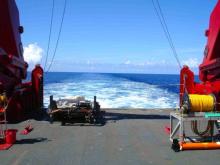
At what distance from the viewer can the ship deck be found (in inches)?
349

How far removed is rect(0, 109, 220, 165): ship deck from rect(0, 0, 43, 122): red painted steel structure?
107 cm

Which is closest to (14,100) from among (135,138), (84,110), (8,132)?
(84,110)

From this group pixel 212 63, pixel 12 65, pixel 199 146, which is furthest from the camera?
pixel 212 63

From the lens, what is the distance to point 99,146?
34.3 ft

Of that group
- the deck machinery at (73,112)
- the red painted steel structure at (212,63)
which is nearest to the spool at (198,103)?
the red painted steel structure at (212,63)

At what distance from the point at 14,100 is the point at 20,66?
200 cm

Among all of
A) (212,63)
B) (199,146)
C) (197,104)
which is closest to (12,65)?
(212,63)

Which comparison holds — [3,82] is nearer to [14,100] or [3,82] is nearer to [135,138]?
[14,100]

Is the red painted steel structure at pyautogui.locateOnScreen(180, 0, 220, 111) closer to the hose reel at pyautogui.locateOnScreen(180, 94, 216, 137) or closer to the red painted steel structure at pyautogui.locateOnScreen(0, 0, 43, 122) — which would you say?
the hose reel at pyautogui.locateOnScreen(180, 94, 216, 137)

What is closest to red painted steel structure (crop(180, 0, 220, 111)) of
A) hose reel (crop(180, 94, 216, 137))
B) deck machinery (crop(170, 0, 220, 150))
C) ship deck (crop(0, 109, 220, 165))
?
deck machinery (crop(170, 0, 220, 150))

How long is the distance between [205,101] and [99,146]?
10.2 feet

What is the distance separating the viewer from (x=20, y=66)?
1691cm

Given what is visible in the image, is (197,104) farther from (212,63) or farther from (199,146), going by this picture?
(212,63)

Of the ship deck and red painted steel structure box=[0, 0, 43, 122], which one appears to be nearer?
the ship deck
